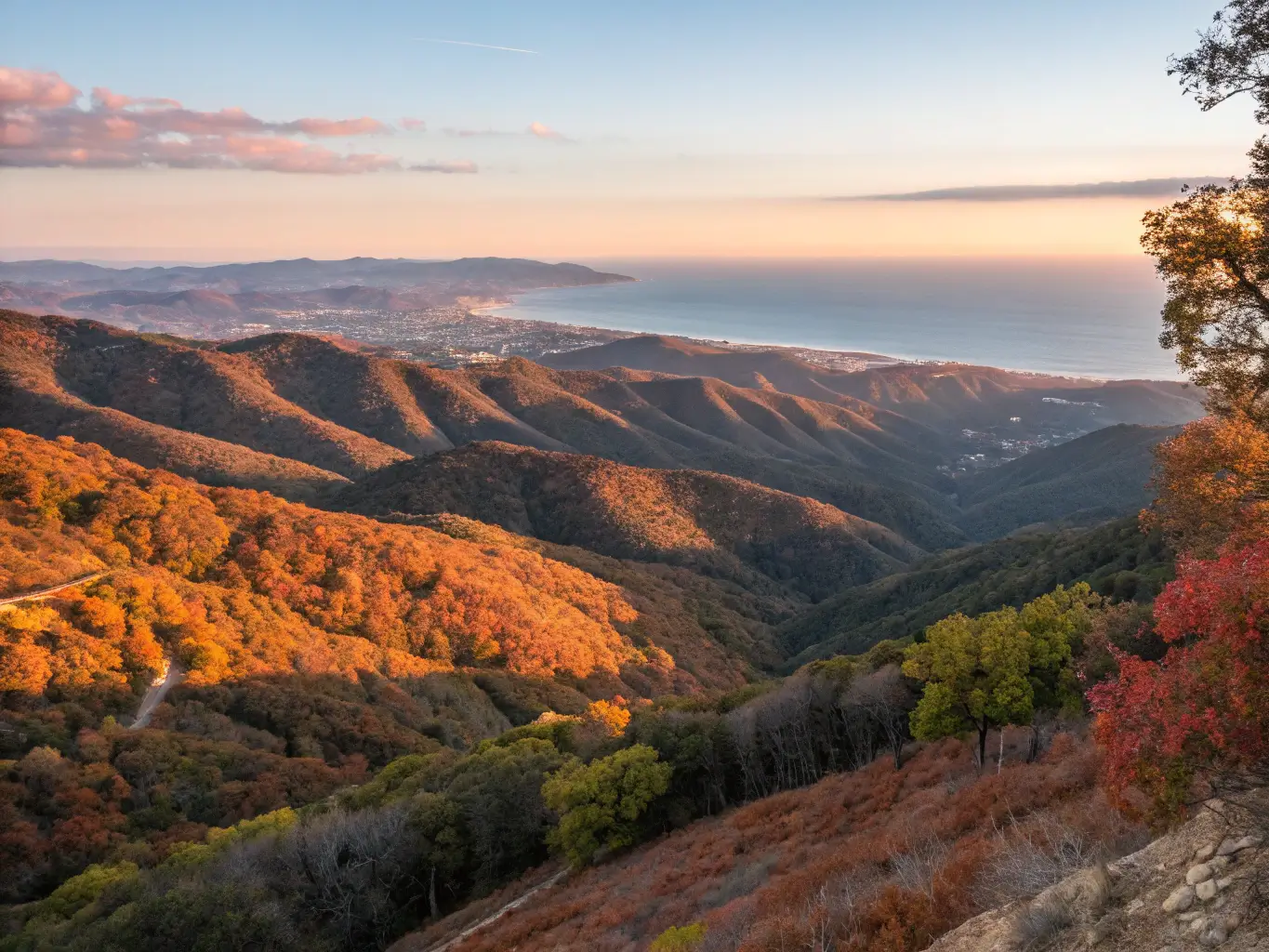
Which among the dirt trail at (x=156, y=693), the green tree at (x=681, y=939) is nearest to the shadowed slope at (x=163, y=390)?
the dirt trail at (x=156, y=693)

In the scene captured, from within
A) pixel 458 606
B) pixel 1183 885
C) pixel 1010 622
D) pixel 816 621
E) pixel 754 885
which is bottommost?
pixel 816 621

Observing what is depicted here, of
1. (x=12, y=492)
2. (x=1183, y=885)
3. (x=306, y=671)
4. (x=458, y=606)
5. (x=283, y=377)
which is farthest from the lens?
(x=283, y=377)

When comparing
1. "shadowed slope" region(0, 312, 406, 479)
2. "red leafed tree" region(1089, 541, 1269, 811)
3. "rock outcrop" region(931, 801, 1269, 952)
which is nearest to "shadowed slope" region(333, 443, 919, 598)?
"shadowed slope" region(0, 312, 406, 479)

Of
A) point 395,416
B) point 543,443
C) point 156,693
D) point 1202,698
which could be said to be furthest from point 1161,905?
point 395,416

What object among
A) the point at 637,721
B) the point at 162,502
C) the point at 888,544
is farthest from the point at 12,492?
the point at 888,544

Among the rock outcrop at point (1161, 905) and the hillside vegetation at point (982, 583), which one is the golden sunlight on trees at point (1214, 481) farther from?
the hillside vegetation at point (982, 583)

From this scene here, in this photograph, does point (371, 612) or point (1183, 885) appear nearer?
point (1183, 885)

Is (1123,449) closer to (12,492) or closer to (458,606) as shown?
(458,606)
